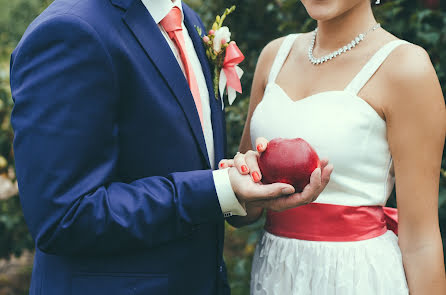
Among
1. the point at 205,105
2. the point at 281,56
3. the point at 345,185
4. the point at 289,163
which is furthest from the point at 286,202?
the point at 281,56

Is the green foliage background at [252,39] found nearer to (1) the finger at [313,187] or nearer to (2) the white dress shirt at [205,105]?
(2) the white dress shirt at [205,105]

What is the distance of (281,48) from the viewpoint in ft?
8.11

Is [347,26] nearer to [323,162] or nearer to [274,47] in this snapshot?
[274,47]

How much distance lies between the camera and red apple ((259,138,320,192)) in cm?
174

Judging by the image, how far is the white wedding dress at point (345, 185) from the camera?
2.05m

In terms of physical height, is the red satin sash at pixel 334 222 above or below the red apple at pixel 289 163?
below

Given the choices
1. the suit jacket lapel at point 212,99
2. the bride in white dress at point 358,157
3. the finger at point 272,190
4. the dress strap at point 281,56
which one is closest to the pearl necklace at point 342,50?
the bride in white dress at point 358,157

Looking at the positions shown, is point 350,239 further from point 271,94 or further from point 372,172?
point 271,94

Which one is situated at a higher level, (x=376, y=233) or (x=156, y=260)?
(x=156, y=260)

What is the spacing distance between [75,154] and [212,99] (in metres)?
0.72

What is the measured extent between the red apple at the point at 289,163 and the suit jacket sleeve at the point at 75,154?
0.23 metres

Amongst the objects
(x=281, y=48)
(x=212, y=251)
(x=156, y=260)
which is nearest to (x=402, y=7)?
(x=281, y=48)

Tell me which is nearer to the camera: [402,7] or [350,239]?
[350,239]

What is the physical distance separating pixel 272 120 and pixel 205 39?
0.48 metres
